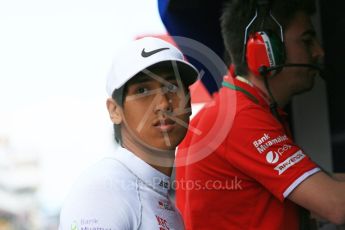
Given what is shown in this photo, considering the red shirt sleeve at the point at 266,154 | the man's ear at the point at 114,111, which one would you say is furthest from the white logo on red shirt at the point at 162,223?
the red shirt sleeve at the point at 266,154

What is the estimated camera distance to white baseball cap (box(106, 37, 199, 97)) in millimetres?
1229

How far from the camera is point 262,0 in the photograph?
178 cm

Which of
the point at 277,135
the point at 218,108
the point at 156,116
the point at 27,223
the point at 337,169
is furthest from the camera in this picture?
the point at 27,223

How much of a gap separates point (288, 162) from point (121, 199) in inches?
21.4

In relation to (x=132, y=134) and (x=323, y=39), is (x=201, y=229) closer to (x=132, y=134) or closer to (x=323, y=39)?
(x=132, y=134)

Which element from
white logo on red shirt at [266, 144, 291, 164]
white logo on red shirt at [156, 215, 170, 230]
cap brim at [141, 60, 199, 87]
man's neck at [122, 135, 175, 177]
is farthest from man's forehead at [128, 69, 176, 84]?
white logo on red shirt at [266, 144, 291, 164]

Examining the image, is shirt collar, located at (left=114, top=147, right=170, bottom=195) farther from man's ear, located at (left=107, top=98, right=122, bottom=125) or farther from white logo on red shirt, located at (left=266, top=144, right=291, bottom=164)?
white logo on red shirt, located at (left=266, top=144, right=291, bottom=164)

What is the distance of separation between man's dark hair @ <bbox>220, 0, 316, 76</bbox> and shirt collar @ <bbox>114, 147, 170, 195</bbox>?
648mm

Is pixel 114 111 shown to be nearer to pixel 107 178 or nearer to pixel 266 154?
pixel 107 178

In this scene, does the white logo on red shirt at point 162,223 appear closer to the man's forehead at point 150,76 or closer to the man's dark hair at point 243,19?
the man's forehead at point 150,76

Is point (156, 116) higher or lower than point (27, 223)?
higher

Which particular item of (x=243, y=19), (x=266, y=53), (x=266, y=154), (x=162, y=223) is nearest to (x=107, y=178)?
(x=162, y=223)

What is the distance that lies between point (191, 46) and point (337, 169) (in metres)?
0.86

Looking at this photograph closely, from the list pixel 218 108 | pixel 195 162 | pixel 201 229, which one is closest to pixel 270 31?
pixel 218 108
